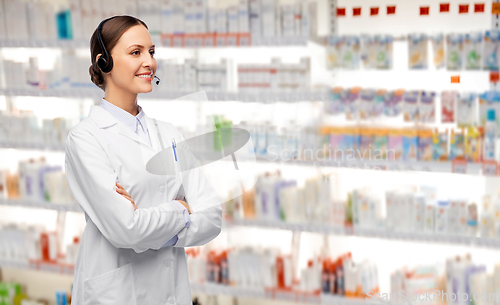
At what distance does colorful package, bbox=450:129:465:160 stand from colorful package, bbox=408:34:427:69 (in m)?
0.44

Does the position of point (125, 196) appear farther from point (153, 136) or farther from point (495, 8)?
point (495, 8)

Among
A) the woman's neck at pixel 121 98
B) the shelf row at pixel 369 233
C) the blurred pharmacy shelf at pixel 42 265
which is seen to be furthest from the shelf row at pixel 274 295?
the woman's neck at pixel 121 98

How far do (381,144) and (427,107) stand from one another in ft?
1.10

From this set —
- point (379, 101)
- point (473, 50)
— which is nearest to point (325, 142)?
point (379, 101)

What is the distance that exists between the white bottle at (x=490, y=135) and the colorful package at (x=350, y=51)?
0.80 metres

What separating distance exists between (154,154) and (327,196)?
6.13 ft

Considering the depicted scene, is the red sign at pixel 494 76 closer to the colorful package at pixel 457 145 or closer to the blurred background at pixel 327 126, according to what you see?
the blurred background at pixel 327 126

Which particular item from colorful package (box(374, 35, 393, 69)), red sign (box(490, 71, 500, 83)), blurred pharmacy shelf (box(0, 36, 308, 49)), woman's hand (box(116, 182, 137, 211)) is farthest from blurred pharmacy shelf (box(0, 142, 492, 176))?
woman's hand (box(116, 182, 137, 211))

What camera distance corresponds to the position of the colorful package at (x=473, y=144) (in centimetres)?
292

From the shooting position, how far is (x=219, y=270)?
363cm

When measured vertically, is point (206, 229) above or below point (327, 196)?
above

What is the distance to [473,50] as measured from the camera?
9.61 ft

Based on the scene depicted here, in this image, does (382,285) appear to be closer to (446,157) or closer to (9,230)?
(446,157)

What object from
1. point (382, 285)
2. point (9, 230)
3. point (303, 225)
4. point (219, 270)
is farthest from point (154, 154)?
point (9, 230)
